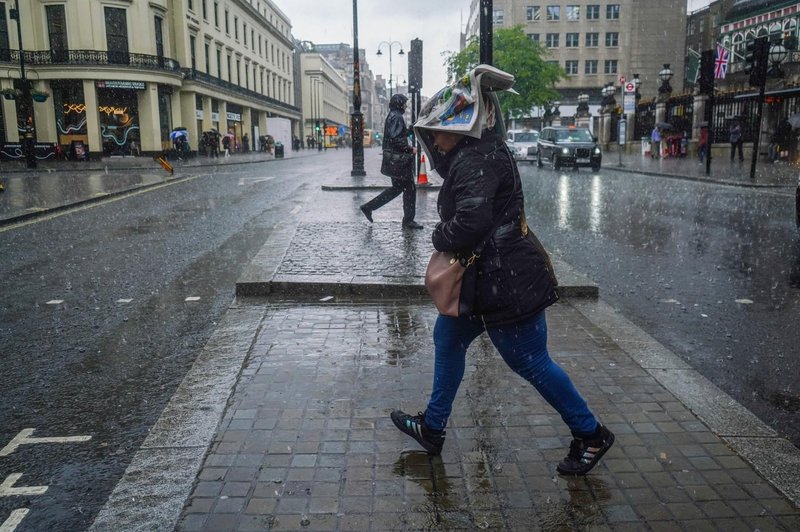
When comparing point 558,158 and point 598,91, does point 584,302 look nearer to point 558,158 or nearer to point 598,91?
point 558,158

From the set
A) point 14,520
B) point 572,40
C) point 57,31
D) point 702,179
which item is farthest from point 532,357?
point 572,40

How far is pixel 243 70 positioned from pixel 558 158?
4292 centimetres

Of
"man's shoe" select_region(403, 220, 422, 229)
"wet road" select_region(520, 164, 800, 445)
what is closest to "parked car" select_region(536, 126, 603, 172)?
"wet road" select_region(520, 164, 800, 445)

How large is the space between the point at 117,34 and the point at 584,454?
4438cm

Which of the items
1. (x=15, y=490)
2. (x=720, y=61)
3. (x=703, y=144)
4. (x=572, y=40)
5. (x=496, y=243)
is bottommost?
(x=15, y=490)

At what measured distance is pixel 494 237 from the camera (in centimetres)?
280

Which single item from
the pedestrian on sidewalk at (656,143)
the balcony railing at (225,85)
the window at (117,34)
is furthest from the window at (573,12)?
the window at (117,34)

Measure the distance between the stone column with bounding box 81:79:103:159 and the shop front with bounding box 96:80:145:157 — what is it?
0.55 m

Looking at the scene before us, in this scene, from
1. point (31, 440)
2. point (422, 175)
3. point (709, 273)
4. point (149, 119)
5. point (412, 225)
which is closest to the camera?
point (31, 440)

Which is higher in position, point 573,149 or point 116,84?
point 116,84

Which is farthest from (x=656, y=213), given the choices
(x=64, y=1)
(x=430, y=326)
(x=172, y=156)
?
(x=64, y=1)

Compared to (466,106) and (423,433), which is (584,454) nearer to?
(423,433)

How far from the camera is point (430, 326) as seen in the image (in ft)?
16.7

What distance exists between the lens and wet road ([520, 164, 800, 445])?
4.44 m
